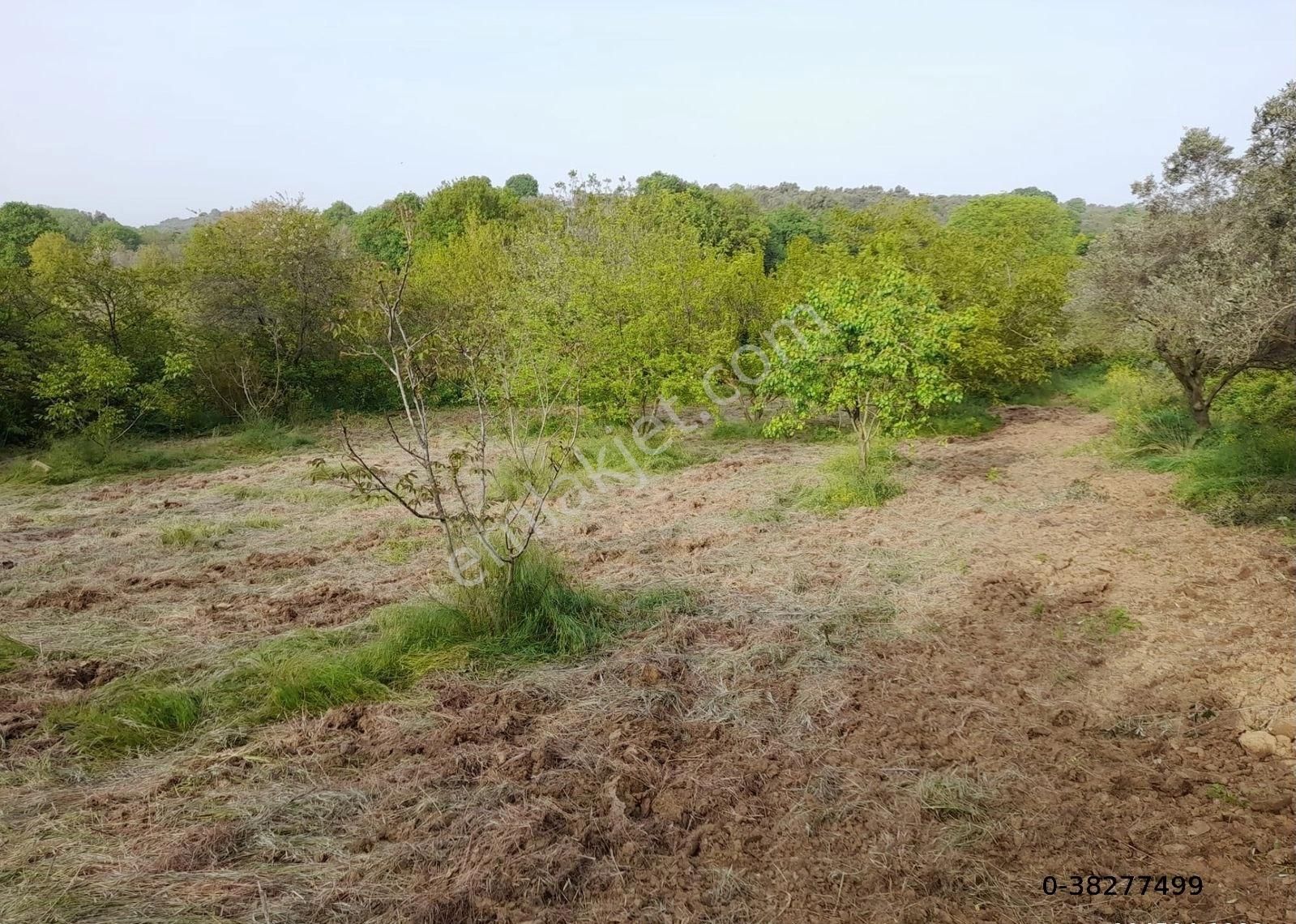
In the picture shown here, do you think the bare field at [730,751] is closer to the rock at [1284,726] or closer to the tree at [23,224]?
the rock at [1284,726]

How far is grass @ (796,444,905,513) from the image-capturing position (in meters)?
7.11

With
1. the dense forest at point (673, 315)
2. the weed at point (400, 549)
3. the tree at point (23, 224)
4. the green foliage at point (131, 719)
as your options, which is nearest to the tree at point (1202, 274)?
the dense forest at point (673, 315)

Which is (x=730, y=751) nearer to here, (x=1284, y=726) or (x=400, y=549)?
(x=1284, y=726)

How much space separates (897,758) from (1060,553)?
3.09m

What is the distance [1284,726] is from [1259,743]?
0.63 ft

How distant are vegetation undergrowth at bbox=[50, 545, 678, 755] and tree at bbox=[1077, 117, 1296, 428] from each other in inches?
177

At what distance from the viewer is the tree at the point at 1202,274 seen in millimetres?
5176

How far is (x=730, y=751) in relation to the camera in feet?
10.7

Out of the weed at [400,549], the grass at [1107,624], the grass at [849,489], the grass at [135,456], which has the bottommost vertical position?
the grass at [1107,624]

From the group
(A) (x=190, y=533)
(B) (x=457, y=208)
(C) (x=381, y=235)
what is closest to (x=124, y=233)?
(C) (x=381, y=235)

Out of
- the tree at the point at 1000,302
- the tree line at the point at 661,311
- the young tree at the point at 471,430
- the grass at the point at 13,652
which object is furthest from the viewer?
the tree at the point at 1000,302

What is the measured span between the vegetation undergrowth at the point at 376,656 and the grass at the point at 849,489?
2685 millimetres

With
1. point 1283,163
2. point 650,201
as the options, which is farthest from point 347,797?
point 650,201

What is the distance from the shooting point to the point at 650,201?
73.9 ft
